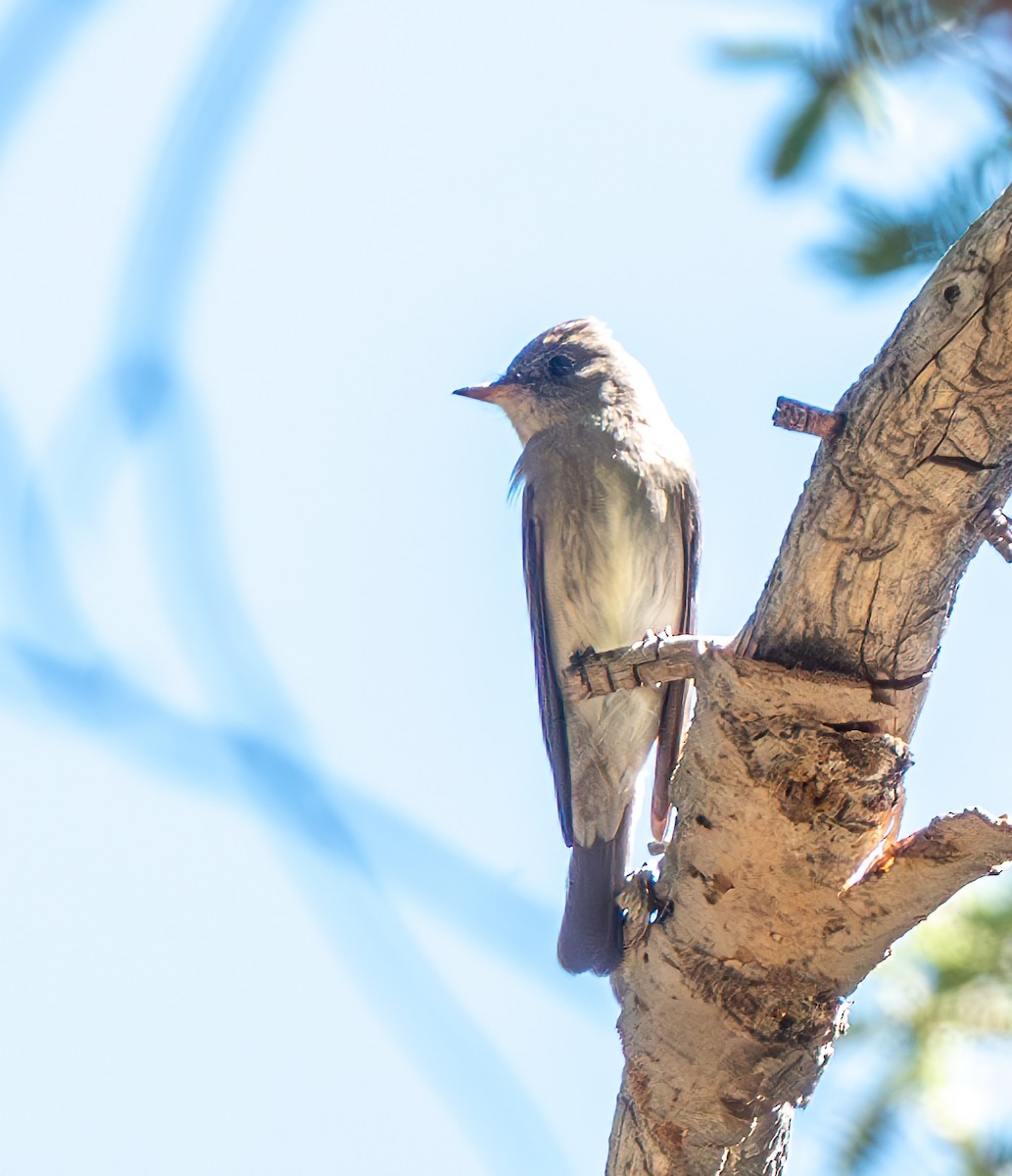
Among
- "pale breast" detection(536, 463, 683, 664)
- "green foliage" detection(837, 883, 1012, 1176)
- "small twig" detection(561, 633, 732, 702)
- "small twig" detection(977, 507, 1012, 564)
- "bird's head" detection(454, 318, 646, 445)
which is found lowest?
"green foliage" detection(837, 883, 1012, 1176)

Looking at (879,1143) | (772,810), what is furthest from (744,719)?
(879,1143)

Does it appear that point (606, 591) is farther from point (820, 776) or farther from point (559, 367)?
point (820, 776)

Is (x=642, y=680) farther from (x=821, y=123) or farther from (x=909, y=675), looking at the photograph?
(x=821, y=123)

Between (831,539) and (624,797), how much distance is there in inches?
86.9

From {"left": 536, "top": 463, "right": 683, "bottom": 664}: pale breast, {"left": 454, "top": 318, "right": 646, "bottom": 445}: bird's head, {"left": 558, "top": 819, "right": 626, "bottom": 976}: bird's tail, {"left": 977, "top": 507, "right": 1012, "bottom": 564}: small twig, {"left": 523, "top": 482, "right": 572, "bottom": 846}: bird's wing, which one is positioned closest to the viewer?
{"left": 977, "top": 507, "right": 1012, "bottom": 564}: small twig

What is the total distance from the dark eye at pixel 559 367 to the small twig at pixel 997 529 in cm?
272

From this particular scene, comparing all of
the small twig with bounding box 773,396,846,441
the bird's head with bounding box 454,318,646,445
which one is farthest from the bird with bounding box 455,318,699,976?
the small twig with bounding box 773,396,846,441

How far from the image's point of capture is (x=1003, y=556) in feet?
9.77

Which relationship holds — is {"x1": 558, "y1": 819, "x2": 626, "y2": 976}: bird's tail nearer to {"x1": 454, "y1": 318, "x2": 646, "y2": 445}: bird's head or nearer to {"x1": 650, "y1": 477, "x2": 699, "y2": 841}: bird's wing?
{"x1": 650, "y1": 477, "x2": 699, "y2": 841}: bird's wing

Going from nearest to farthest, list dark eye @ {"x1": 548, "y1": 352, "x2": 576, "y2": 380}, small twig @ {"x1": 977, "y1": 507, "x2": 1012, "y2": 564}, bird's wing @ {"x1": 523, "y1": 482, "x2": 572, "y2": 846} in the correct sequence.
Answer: small twig @ {"x1": 977, "y1": 507, "x2": 1012, "y2": 564} < bird's wing @ {"x1": 523, "y1": 482, "x2": 572, "y2": 846} < dark eye @ {"x1": 548, "y1": 352, "x2": 576, "y2": 380}

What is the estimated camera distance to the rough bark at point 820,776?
2.79 m

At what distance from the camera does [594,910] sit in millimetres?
4398

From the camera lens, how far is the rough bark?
2.79 m

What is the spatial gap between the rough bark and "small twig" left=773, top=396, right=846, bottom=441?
0.01 meters
